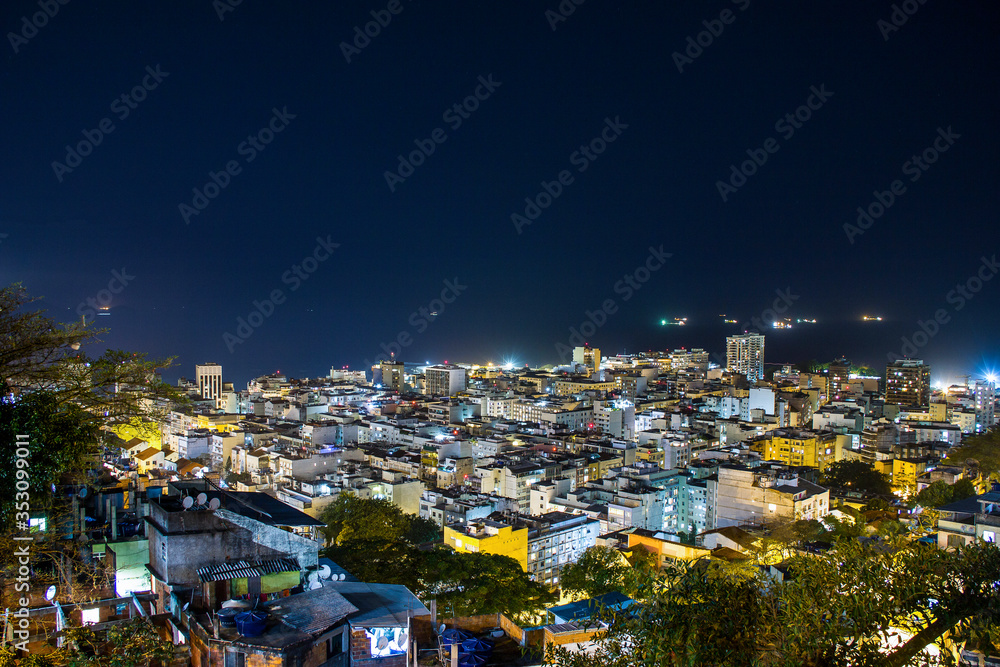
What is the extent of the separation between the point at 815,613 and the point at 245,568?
252 cm

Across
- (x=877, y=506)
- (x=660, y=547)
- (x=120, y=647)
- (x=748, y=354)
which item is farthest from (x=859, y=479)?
(x=748, y=354)

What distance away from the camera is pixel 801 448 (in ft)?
53.6

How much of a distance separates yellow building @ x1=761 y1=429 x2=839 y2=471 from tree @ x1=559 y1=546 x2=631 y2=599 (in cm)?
1041

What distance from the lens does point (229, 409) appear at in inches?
967

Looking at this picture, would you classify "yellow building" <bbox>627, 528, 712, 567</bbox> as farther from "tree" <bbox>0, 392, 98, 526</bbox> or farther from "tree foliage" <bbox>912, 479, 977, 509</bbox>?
"tree" <bbox>0, 392, 98, 526</bbox>

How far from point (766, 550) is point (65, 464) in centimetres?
764

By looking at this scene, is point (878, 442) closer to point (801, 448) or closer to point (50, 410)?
Answer: point (801, 448)

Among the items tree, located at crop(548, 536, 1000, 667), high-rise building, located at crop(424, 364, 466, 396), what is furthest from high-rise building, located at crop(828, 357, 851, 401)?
tree, located at crop(548, 536, 1000, 667)

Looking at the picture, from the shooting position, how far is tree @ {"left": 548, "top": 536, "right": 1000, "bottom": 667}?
2.18 m

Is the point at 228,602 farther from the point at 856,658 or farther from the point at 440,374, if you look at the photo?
the point at 440,374

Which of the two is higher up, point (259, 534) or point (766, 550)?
point (259, 534)

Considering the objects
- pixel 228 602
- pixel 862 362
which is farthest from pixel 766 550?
pixel 862 362

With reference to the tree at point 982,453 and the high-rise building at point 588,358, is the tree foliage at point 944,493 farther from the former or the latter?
the high-rise building at point 588,358

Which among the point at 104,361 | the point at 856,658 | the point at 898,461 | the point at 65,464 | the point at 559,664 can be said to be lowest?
the point at 898,461
